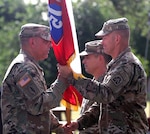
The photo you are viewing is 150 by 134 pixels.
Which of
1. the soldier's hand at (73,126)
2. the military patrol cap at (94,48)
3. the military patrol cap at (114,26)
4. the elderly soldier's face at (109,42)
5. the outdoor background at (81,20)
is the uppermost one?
the military patrol cap at (114,26)

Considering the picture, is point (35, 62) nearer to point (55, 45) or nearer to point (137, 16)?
point (55, 45)

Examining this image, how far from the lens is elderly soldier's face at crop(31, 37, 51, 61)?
4453 mm

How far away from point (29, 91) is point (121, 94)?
84 centimetres

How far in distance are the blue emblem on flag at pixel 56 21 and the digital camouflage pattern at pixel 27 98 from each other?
0.35 m

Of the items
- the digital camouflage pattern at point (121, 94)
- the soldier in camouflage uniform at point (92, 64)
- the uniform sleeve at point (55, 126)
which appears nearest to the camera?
the digital camouflage pattern at point (121, 94)

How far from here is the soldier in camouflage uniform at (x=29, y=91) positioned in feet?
13.8

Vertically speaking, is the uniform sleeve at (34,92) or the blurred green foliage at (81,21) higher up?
the uniform sleeve at (34,92)

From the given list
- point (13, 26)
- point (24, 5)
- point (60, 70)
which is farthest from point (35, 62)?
point (24, 5)

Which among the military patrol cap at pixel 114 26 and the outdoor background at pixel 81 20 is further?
the outdoor background at pixel 81 20

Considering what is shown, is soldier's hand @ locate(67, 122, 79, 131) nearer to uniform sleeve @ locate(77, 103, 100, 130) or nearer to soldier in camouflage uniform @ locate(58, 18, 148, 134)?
uniform sleeve @ locate(77, 103, 100, 130)

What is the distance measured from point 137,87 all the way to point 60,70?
0.73 meters

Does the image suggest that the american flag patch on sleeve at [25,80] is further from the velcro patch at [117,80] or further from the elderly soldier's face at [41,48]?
the velcro patch at [117,80]

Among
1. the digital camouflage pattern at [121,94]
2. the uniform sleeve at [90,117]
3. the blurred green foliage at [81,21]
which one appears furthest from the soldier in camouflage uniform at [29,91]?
the blurred green foliage at [81,21]

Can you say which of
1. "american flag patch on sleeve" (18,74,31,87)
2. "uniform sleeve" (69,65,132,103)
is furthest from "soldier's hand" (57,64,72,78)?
A: "american flag patch on sleeve" (18,74,31,87)
